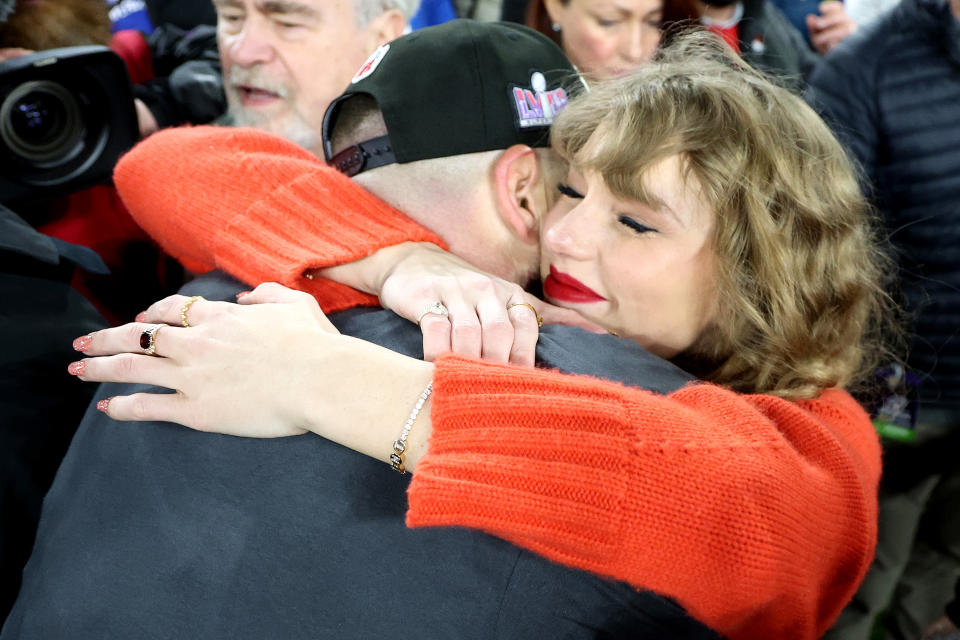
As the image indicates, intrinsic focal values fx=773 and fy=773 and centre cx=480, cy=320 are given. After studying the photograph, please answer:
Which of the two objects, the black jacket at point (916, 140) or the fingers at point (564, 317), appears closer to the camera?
the fingers at point (564, 317)

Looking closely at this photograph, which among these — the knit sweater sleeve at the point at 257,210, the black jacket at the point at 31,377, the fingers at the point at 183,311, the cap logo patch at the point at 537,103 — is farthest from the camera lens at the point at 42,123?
the cap logo patch at the point at 537,103

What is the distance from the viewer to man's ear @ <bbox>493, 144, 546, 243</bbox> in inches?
56.3

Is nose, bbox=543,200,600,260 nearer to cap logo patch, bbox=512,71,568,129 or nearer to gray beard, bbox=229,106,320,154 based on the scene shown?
cap logo patch, bbox=512,71,568,129

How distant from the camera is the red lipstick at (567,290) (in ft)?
4.30

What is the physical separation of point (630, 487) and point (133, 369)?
0.67 m

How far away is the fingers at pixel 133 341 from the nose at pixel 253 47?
1.12 meters

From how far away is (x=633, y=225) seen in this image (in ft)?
4.03

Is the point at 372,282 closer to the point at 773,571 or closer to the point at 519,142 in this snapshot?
the point at 519,142

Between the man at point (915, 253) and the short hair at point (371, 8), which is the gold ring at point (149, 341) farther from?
the man at point (915, 253)

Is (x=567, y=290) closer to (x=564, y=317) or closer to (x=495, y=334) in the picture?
(x=564, y=317)

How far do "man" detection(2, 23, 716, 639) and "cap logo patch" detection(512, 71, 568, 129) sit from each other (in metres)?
0.56

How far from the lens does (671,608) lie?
900 mm

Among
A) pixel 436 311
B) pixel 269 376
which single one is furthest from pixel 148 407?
pixel 436 311

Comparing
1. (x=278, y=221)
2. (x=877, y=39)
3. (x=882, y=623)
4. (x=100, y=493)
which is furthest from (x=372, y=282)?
(x=882, y=623)
